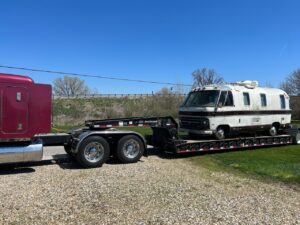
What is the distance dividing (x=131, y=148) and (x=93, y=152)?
141cm

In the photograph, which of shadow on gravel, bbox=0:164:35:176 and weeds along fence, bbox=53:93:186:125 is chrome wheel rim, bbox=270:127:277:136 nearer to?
shadow on gravel, bbox=0:164:35:176

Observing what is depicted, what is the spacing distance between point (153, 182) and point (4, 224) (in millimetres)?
4111

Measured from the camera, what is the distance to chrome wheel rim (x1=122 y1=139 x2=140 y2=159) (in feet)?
41.1

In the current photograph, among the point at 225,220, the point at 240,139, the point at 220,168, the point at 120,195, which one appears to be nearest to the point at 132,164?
the point at 220,168

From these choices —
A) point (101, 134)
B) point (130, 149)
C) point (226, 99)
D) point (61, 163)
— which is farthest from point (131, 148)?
point (226, 99)

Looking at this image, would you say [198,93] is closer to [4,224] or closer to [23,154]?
[23,154]

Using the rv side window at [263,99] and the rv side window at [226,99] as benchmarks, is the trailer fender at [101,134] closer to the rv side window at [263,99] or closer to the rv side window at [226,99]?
the rv side window at [226,99]

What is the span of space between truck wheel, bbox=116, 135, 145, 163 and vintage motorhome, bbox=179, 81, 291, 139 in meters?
3.10

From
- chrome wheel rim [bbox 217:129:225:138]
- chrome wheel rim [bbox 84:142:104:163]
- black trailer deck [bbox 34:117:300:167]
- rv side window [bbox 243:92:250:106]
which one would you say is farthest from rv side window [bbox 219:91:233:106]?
chrome wheel rim [bbox 84:142:104:163]

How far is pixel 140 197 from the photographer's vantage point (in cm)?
804

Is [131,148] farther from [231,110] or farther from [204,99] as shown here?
[231,110]

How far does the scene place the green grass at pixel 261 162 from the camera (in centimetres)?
1056

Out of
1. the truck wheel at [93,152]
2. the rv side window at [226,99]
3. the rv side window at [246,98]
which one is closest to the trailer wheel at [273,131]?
the rv side window at [246,98]

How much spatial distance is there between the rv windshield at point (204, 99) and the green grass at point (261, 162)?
6.66 feet
